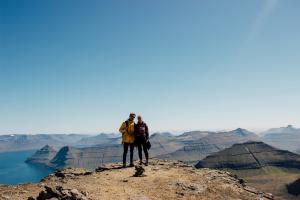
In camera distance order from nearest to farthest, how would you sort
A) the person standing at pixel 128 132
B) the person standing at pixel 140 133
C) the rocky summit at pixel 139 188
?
the rocky summit at pixel 139 188 → the person standing at pixel 140 133 → the person standing at pixel 128 132

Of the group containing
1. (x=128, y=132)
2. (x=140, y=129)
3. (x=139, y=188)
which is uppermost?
(x=140, y=129)

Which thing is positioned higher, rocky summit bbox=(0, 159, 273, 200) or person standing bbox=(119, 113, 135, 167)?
person standing bbox=(119, 113, 135, 167)

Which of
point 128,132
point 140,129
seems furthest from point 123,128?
point 140,129

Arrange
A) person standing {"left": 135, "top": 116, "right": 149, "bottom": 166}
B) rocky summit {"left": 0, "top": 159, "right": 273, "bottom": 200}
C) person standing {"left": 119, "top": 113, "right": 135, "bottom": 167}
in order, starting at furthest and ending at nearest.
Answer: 1. person standing {"left": 119, "top": 113, "right": 135, "bottom": 167}
2. person standing {"left": 135, "top": 116, "right": 149, "bottom": 166}
3. rocky summit {"left": 0, "top": 159, "right": 273, "bottom": 200}

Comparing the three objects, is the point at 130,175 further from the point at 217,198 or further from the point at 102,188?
the point at 217,198

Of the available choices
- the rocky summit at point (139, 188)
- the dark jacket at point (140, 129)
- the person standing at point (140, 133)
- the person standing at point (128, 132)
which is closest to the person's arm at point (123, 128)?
the person standing at point (128, 132)

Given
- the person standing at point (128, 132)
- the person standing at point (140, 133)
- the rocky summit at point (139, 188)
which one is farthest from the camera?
the person standing at point (128, 132)

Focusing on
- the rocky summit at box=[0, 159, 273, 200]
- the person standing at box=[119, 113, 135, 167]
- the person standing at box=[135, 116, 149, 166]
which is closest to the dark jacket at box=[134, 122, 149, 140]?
the person standing at box=[135, 116, 149, 166]

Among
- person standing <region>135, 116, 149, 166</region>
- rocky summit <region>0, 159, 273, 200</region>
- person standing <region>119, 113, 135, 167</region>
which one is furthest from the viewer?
person standing <region>119, 113, 135, 167</region>

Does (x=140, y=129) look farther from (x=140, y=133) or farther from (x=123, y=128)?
(x=123, y=128)

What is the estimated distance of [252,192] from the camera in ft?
94.1

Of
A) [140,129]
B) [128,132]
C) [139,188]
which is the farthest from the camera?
[128,132]

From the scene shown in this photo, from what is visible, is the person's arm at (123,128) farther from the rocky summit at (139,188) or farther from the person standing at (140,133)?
the rocky summit at (139,188)

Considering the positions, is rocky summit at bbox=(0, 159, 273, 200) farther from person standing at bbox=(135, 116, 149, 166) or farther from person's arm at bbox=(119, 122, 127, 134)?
person's arm at bbox=(119, 122, 127, 134)
